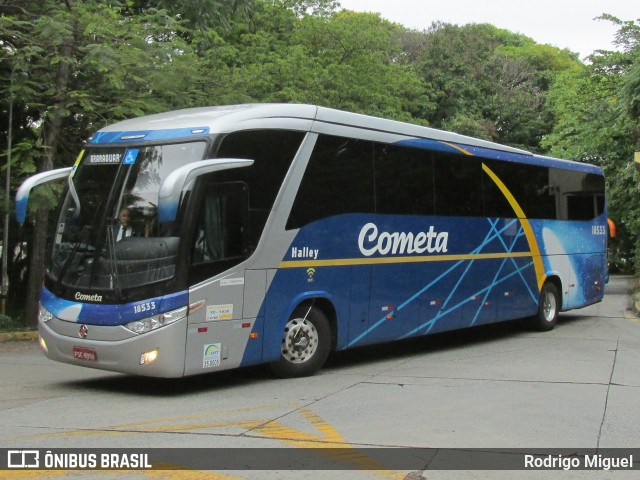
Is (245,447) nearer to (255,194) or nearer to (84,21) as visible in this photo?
(255,194)

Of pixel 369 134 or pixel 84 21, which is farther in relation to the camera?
pixel 84 21

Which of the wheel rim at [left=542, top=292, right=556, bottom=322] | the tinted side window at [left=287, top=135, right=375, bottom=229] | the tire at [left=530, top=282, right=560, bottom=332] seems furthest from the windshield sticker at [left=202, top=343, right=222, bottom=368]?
the wheel rim at [left=542, top=292, right=556, bottom=322]

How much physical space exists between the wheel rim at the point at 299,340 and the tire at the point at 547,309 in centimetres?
709

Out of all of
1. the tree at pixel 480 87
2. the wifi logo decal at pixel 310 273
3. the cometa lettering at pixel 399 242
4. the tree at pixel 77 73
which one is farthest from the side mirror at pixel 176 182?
the tree at pixel 480 87

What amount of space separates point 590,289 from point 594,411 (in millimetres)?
10150

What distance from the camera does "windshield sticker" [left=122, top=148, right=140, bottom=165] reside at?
9.63 meters

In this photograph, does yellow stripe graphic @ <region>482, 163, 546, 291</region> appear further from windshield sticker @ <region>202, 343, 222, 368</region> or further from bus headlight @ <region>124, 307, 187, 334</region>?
bus headlight @ <region>124, 307, 187, 334</region>

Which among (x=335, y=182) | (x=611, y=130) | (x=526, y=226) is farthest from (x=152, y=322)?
(x=611, y=130)

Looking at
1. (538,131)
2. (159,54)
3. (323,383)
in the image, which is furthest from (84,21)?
(538,131)

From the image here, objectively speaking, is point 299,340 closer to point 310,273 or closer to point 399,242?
point 310,273

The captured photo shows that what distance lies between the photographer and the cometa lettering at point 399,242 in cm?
1169

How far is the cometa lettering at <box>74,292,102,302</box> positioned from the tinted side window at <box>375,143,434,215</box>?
4.39m

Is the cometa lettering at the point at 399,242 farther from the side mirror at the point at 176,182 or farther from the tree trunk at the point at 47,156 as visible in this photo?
the tree trunk at the point at 47,156

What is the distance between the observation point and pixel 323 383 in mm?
10445
